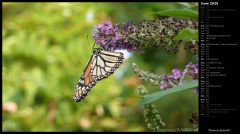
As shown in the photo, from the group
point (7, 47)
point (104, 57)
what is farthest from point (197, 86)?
point (7, 47)

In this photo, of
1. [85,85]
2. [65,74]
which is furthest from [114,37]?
[65,74]

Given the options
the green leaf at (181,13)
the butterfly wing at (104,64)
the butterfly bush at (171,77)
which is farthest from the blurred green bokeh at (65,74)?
the green leaf at (181,13)

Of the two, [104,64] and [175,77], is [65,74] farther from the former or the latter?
[175,77]

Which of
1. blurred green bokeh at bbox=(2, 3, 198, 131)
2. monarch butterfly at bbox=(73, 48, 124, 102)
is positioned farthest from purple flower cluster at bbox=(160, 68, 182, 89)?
blurred green bokeh at bbox=(2, 3, 198, 131)

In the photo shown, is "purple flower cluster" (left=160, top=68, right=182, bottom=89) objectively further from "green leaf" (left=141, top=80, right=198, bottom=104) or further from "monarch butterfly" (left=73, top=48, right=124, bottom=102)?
"monarch butterfly" (left=73, top=48, right=124, bottom=102)

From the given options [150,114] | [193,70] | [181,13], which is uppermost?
[181,13]

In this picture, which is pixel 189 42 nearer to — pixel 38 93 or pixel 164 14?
pixel 164 14
